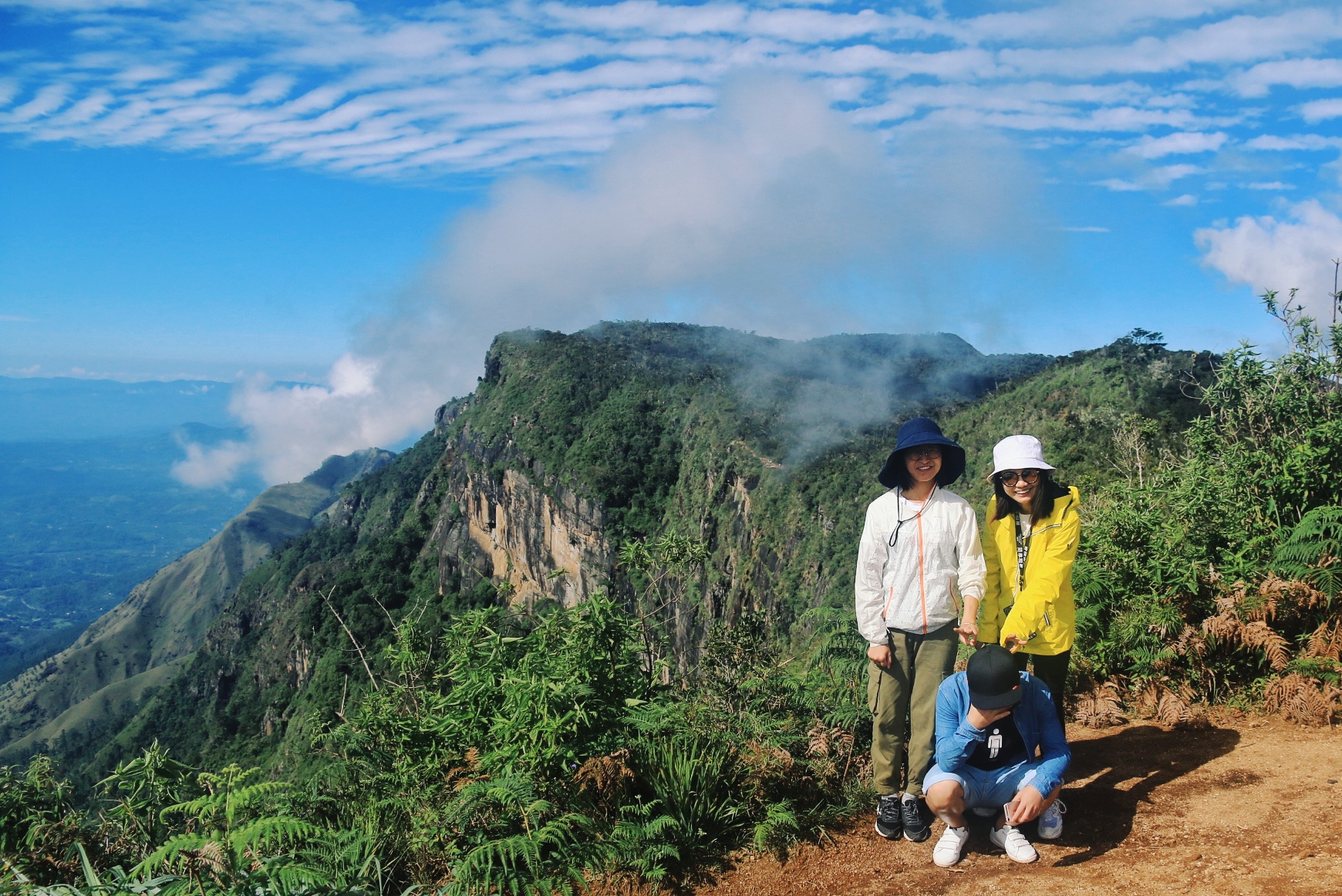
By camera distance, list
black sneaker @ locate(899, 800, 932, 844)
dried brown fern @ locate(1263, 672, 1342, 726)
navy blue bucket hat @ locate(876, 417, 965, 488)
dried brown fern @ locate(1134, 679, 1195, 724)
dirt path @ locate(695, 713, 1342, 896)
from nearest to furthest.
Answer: dirt path @ locate(695, 713, 1342, 896) < black sneaker @ locate(899, 800, 932, 844) < navy blue bucket hat @ locate(876, 417, 965, 488) < dried brown fern @ locate(1263, 672, 1342, 726) < dried brown fern @ locate(1134, 679, 1195, 724)

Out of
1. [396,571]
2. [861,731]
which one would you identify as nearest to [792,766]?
[861,731]

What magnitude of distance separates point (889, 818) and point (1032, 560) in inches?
63.0

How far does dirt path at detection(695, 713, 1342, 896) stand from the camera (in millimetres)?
3539

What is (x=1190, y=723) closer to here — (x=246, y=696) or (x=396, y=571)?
(x=396, y=571)

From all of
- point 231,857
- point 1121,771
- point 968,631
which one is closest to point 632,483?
point 1121,771

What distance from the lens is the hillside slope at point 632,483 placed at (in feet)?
122

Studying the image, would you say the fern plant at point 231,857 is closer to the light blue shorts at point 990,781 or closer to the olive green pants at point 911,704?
the olive green pants at point 911,704

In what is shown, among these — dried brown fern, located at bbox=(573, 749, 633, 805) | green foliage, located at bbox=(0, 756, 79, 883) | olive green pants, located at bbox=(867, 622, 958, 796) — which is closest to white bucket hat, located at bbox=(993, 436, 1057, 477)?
olive green pants, located at bbox=(867, 622, 958, 796)

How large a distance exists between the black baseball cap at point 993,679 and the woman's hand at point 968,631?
31 centimetres

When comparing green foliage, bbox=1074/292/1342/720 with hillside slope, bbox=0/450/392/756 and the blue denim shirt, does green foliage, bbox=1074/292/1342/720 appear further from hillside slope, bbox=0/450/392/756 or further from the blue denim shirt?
hillside slope, bbox=0/450/392/756

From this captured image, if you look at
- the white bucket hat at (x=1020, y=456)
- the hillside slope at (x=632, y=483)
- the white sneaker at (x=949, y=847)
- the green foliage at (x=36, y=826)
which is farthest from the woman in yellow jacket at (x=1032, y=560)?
the hillside slope at (x=632, y=483)

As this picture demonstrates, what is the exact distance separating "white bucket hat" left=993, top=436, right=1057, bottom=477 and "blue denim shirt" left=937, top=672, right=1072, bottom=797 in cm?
109

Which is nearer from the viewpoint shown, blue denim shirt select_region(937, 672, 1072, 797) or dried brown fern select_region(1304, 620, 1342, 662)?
blue denim shirt select_region(937, 672, 1072, 797)

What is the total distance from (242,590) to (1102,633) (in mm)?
112296
